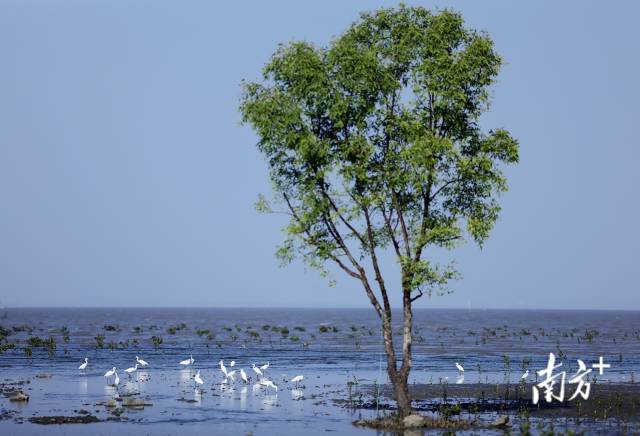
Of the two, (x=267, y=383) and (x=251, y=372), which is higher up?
(x=267, y=383)

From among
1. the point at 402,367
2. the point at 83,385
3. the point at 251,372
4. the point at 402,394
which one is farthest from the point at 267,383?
the point at 402,367

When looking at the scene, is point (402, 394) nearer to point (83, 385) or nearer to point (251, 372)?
point (83, 385)

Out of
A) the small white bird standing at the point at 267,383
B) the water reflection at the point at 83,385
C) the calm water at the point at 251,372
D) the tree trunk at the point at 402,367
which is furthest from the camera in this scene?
the water reflection at the point at 83,385

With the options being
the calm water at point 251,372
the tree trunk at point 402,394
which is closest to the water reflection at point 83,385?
the calm water at point 251,372

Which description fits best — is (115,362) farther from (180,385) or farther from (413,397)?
(413,397)

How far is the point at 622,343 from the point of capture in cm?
10188

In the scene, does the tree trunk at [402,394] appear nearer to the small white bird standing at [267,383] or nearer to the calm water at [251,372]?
the calm water at [251,372]

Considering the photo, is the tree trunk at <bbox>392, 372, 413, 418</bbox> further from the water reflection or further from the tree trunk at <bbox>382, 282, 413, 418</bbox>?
the water reflection

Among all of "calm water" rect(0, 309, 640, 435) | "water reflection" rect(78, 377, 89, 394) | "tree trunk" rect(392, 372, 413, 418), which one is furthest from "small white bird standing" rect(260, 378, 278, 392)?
"tree trunk" rect(392, 372, 413, 418)

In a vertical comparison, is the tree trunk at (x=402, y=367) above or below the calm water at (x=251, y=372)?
Answer: above

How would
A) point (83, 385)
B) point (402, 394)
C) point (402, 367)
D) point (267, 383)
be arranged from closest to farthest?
point (402, 367), point (402, 394), point (267, 383), point (83, 385)

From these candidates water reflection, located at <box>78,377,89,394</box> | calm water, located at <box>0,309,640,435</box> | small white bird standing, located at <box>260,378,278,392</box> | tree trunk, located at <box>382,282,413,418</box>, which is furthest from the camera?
water reflection, located at <box>78,377,89,394</box>

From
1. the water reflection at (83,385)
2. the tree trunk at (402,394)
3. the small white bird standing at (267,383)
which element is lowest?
the water reflection at (83,385)

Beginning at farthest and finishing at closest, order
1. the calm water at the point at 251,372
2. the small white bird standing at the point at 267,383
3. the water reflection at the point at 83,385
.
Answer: the water reflection at the point at 83,385, the small white bird standing at the point at 267,383, the calm water at the point at 251,372
